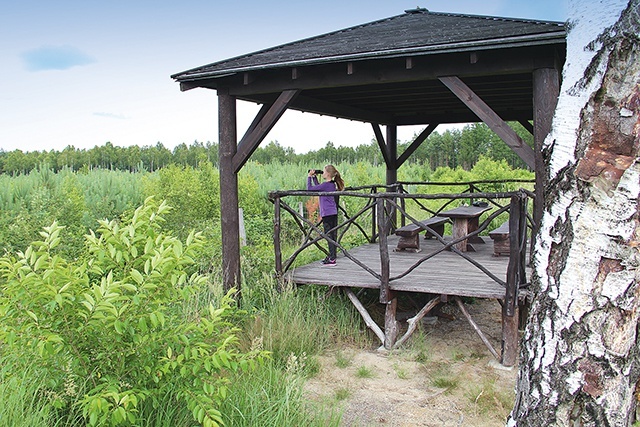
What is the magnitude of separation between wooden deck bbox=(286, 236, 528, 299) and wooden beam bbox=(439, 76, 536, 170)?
4.78 ft

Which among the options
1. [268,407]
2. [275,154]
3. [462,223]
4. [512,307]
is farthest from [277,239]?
[275,154]

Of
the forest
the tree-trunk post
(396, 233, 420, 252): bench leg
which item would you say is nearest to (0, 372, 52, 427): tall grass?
the forest

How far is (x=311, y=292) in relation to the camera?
7051mm

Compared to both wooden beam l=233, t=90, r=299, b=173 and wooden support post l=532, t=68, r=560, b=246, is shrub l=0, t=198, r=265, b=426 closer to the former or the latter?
wooden beam l=233, t=90, r=299, b=173

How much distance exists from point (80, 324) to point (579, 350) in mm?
2537

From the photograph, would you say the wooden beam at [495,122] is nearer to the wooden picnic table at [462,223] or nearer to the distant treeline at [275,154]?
the wooden picnic table at [462,223]

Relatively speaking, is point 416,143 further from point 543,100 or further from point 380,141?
point 543,100

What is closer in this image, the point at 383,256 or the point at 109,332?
the point at 109,332

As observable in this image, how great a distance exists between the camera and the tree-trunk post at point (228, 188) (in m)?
7.15

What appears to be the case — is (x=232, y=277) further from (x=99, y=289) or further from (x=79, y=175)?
(x=79, y=175)

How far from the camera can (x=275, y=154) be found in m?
31.8

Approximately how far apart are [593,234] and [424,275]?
189 inches

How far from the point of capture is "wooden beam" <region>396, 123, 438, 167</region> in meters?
10.8

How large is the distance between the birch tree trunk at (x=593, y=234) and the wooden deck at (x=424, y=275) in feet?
12.3
